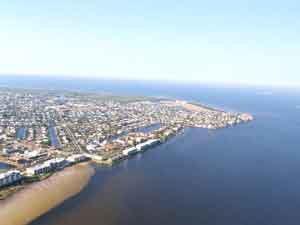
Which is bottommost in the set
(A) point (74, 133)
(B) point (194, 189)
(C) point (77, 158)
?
(B) point (194, 189)

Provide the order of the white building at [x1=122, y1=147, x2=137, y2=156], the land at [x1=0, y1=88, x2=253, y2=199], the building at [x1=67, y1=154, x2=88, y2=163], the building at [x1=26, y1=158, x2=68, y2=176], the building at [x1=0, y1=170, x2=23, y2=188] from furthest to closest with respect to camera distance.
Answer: the white building at [x1=122, y1=147, x2=137, y2=156], the building at [x1=67, y1=154, x2=88, y2=163], the land at [x1=0, y1=88, x2=253, y2=199], the building at [x1=26, y1=158, x2=68, y2=176], the building at [x1=0, y1=170, x2=23, y2=188]

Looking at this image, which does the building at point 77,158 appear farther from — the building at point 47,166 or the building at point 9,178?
the building at point 9,178

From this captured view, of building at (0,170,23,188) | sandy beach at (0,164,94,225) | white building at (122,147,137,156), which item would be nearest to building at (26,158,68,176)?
sandy beach at (0,164,94,225)

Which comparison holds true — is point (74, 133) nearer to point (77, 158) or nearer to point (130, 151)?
point (130, 151)

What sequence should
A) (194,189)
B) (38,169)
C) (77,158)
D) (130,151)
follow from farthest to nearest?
(130,151) → (77,158) → (38,169) → (194,189)

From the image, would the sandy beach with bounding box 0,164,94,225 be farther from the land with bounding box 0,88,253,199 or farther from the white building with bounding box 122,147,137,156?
the white building with bounding box 122,147,137,156

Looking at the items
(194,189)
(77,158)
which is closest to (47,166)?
(77,158)

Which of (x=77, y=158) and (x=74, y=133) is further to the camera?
(x=74, y=133)
